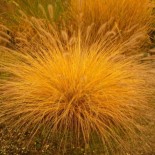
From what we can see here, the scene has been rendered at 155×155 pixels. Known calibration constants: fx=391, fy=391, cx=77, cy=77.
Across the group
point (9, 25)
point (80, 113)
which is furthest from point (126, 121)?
point (9, 25)

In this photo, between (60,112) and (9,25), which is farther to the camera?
(9,25)

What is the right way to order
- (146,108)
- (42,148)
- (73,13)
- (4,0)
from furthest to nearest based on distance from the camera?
1. (4,0)
2. (73,13)
3. (146,108)
4. (42,148)

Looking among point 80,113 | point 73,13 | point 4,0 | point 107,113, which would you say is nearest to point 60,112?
point 80,113

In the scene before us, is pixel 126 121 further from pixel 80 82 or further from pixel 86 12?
pixel 86 12

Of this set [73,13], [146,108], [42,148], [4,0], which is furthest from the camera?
[4,0]

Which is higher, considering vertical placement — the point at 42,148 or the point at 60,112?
the point at 60,112

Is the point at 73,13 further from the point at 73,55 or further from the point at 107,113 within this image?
the point at 107,113

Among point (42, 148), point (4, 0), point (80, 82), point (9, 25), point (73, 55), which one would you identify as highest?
point (4, 0)
